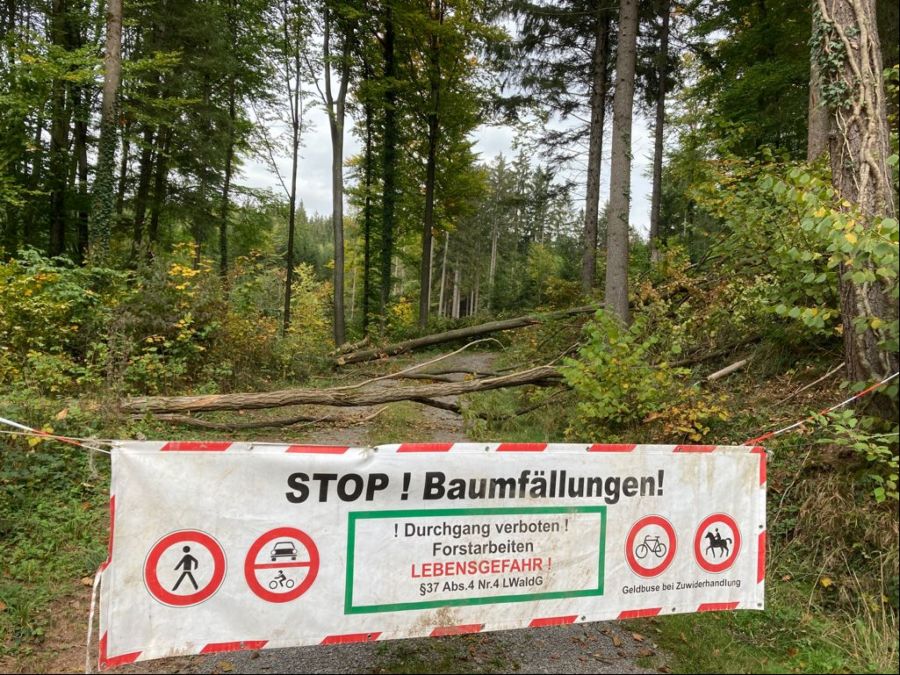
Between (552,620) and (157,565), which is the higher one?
(157,565)

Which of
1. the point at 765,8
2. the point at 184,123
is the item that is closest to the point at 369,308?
the point at 184,123

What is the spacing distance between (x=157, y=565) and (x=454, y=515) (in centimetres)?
154

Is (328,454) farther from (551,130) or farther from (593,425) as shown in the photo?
(551,130)

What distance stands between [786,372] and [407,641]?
542cm

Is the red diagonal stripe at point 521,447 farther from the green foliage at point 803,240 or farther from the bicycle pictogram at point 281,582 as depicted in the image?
the green foliage at point 803,240

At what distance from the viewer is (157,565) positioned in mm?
2559

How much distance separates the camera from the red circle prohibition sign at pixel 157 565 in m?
2.55

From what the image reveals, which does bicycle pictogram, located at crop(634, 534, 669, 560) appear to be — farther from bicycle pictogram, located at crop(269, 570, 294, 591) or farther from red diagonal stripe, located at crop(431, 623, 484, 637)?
bicycle pictogram, located at crop(269, 570, 294, 591)

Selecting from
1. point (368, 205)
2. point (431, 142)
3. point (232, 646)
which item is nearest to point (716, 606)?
point (232, 646)

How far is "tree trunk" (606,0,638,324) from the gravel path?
637cm

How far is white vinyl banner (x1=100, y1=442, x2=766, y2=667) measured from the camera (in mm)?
2574

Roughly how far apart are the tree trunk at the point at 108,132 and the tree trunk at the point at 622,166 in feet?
35.7

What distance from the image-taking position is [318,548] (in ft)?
9.12

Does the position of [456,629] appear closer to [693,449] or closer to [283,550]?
[283,550]
